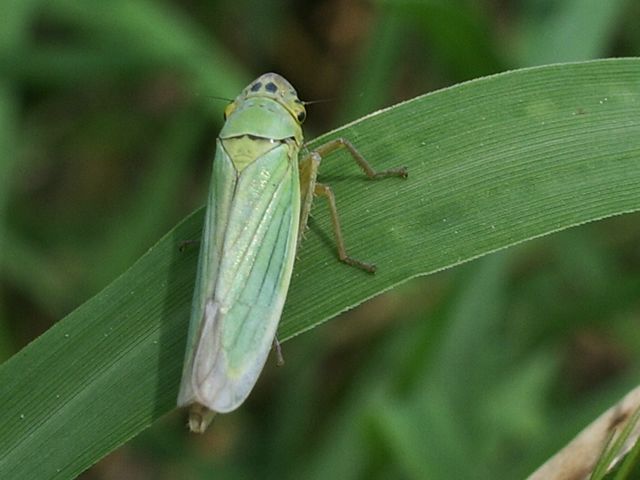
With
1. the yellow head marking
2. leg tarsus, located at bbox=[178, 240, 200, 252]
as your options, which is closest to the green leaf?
leg tarsus, located at bbox=[178, 240, 200, 252]

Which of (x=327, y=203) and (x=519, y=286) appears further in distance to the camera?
(x=519, y=286)

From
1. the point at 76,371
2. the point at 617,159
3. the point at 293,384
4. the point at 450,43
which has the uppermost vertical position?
the point at 76,371

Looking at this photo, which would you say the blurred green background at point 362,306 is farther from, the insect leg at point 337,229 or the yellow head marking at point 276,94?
the insect leg at point 337,229

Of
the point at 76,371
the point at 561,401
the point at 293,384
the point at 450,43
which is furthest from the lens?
the point at 293,384

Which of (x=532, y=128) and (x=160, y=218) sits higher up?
(x=532, y=128)

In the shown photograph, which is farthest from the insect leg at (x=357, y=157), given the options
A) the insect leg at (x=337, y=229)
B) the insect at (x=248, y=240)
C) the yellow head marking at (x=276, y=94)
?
the yellow head marking at (x=276, y=94)

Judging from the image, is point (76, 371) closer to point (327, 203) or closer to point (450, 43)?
point (327, 203)

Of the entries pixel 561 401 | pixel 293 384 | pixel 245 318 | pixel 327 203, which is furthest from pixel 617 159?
pixel 293 384

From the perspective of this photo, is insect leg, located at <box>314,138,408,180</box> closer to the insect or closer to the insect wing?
the insect

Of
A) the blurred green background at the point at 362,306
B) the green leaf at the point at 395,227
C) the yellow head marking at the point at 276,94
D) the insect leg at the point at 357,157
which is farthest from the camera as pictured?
the blurred green background at the point at 362,306
